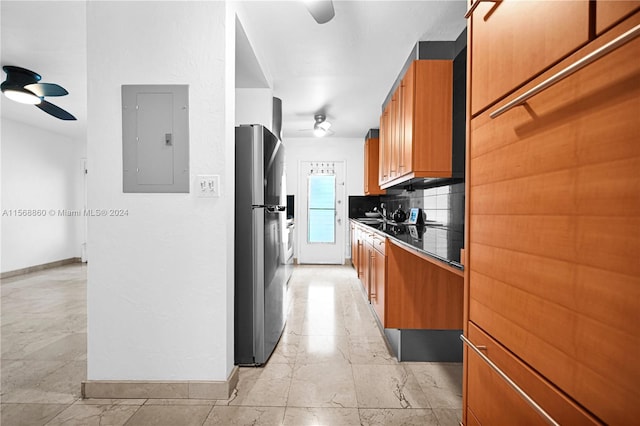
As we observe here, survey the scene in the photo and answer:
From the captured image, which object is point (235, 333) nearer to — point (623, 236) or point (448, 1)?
point (623, 236)

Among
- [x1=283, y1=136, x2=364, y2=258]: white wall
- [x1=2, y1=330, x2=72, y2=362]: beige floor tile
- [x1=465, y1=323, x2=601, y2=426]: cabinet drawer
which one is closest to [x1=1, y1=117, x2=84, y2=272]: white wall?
[x1=2, y1=330, x2=72, y2=362]: beige floor tile

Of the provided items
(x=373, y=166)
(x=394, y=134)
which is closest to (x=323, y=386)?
(x=394, y=134)

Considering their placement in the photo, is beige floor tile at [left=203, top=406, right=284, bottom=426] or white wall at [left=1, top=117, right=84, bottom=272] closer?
beige floor tile at [left=203, top=406, right=284, bottom=426]

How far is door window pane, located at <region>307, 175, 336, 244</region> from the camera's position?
6281 mm

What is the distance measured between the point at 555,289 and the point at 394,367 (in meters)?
1.78

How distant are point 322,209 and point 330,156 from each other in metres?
1.08

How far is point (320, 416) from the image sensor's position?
5.48 feet

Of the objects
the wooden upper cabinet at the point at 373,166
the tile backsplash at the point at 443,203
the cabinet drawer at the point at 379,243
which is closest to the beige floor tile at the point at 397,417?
the cabinet drawer at the point at 379,243

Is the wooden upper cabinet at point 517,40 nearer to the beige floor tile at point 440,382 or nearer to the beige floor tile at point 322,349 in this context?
the beige floor tile at point 440,382

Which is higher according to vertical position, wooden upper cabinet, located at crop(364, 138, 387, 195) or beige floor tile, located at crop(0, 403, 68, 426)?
wooden upper cabinet, located at crop(364, 138, 387, 195)

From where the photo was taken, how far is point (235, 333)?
2213mm

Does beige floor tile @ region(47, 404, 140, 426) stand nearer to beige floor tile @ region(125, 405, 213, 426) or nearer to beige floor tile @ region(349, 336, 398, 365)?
beige floor tile @ region(125, 405, 213, 426)

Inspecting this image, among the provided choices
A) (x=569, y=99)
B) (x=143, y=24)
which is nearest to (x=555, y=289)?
(x=569, y=99)

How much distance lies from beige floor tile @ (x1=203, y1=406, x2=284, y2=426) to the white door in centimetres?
452
